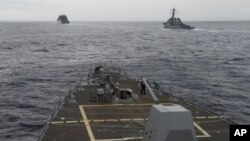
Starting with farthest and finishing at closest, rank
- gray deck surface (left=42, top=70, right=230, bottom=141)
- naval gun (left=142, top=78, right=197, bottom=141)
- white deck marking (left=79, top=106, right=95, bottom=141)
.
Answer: gray deck surface (left=42, top=70, right=230, bottom=141), white deck marking (left=79, top=106, right=95, bottom=141), naval gun (left=142, top=78, right=197, bottom=141)

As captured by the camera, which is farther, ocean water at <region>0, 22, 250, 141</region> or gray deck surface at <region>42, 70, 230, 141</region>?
ocean water at <region>0, 22, 250, 141</region>

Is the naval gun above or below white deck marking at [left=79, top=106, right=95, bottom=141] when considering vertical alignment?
above

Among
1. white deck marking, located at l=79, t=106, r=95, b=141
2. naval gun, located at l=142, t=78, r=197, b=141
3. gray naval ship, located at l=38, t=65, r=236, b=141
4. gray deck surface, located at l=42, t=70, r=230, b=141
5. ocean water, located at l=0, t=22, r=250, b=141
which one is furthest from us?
ocean water, located at l=0, t=22, r=250, b=141

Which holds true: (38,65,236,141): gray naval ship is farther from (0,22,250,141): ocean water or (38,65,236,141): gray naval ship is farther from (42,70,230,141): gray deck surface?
(0,22,250,141): ocean water

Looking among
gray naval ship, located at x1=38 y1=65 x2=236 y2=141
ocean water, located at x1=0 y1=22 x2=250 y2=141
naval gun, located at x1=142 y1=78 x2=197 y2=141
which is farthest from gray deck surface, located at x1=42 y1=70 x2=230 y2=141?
naval gun, located at x1=142 y1=78 x2=197 y2=141

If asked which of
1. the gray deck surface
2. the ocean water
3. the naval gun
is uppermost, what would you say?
the naval gun

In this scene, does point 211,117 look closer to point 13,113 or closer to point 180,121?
point 180,121

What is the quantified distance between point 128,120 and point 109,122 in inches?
72.6

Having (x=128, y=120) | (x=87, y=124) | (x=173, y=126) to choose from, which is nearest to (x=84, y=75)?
(x=128, y=120)

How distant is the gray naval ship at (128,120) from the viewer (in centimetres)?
1856

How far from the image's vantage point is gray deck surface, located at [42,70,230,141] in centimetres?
2898

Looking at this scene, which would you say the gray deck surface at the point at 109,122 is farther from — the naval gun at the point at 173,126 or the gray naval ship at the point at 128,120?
the naval gun at the point at 173,126

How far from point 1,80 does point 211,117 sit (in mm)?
50048

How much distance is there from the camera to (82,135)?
2922 centimetres
